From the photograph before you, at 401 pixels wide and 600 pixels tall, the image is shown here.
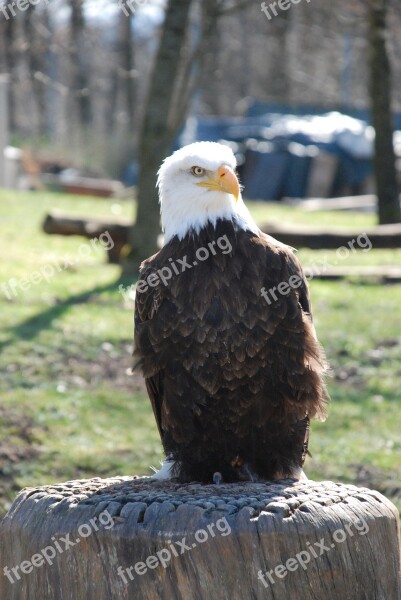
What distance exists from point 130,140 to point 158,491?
25041 mm

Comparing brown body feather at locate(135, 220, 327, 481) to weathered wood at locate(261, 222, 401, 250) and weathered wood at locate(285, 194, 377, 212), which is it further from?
weathered wood at locate(285, 194, 377, 212)

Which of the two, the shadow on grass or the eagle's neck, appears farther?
the shadow on grass

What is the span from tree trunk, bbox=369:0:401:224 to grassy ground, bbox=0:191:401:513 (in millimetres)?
2821

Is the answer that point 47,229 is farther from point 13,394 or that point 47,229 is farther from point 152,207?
point 13,394

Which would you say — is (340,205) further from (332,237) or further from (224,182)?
(224,182)

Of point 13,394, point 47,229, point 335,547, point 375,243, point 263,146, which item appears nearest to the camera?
point 335,547

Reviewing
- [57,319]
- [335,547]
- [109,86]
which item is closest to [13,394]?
[57,319]

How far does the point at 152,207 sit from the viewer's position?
34.3ft

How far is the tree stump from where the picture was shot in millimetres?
2590

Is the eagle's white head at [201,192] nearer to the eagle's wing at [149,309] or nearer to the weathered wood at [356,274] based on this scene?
the eagle's wing at [149,309]

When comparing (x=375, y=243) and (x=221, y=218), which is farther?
(x=375, y=243)

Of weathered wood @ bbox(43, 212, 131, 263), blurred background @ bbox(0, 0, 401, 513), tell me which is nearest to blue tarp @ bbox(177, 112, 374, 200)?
blurred background @ bbox(0, 0, 401, 513)

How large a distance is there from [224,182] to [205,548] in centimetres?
164

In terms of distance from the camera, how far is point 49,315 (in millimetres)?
9203
